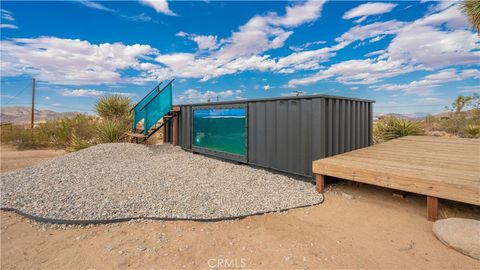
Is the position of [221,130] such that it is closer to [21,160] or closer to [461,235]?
[461,235]

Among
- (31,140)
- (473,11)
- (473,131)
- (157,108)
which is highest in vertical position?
(473,11)

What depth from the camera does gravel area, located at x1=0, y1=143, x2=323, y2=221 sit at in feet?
10.3

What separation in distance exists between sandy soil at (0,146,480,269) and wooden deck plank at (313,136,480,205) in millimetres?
443

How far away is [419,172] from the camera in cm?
310

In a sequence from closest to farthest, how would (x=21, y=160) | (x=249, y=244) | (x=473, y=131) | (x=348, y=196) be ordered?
(x=249, y=244)
(x=348, y=196)
(x=21, y=160)
(x=473, y=131)

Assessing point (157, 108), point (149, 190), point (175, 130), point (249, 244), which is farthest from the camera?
point (175, 130)

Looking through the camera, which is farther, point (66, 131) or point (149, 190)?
point (66, 131)

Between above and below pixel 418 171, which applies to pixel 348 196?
below

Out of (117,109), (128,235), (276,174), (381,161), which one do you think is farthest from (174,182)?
(117,109)

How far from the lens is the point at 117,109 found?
11164mm

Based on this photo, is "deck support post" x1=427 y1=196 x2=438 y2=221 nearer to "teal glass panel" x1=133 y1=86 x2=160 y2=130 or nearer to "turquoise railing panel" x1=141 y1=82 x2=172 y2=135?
"turquoise railing panel" x1=141 y1=82 x2=172 y2=135

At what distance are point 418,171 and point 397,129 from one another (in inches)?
265

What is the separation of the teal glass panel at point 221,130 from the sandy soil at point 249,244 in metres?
2.96

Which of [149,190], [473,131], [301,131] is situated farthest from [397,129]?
[149,190]
